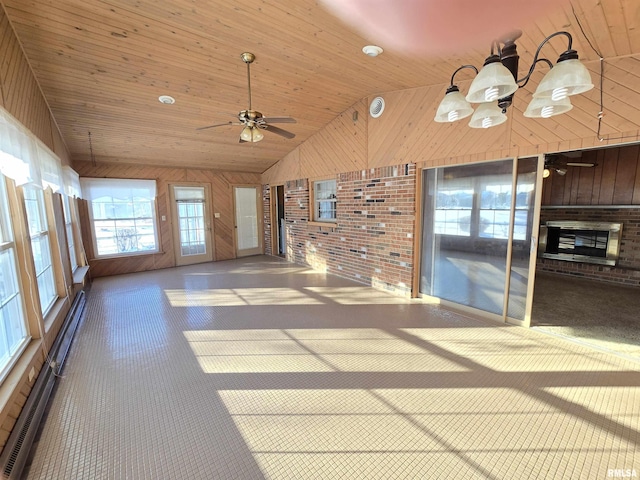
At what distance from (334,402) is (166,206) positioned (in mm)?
6075

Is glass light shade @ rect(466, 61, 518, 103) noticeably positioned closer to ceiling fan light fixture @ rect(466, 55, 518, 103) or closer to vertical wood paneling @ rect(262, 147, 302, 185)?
ceiling fan light fixture @ rect(466, 55, 518, 103)

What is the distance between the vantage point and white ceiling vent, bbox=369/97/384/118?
443 cm

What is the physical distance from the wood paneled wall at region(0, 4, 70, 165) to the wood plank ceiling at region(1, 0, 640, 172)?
0.39ft

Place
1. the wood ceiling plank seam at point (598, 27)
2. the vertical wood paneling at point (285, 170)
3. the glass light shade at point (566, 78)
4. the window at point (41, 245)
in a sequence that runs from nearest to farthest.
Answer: the glass light shade at point (566, 78) < the wood ceiling plank seam at point (598, 27) < the window at point (41, 245) < the vertical wood paneling at point (285, 170)

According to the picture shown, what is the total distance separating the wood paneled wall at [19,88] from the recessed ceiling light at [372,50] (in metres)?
3.13

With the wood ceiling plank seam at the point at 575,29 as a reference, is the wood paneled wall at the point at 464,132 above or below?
below

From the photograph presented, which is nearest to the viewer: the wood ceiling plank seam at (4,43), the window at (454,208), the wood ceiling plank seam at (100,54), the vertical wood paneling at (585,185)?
the wood ceiling plank seam at (4,43)

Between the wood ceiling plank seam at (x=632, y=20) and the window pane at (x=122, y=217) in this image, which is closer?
the wood ceiling plank seam at (x=632, y=20)

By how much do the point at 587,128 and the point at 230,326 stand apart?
13.5ft

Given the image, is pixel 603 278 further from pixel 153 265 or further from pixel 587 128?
pixel 153 265

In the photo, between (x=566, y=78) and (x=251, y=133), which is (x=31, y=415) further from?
(x=566, y=78)

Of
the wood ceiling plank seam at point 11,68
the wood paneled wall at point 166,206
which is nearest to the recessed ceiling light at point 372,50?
the wood ceiling plank seam at point 11,68

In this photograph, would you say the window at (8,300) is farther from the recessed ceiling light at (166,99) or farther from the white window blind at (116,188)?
the white window blind at (116,188)

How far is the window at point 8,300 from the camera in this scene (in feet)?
6.65
